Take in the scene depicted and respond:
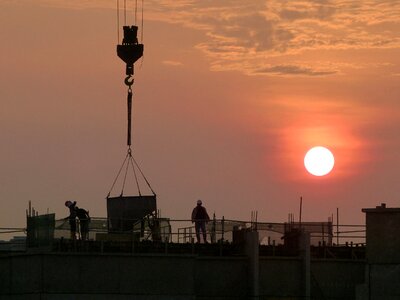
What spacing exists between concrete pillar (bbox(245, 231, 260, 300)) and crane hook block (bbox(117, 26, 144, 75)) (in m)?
9.38

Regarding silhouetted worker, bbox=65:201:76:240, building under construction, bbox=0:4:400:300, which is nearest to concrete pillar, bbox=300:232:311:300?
building under construction, bbox=0:4:400:300

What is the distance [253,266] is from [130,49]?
36.3 feet

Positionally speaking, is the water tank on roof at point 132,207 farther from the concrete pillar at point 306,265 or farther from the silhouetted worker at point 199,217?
the concrete pillar at point 306,265

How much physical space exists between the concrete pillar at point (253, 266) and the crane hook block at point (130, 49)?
938 centimetres

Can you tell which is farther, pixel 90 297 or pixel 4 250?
pixel 4 250

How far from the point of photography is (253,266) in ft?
232

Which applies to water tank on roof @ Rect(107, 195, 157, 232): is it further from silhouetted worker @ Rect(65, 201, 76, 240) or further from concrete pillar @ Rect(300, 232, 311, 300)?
concrete pillar @ Rect(300, 232, 311, 300)

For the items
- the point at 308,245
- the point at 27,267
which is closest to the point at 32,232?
the point at 27,267

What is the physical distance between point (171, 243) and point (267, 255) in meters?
4.64

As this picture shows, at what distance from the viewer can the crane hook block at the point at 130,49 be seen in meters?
70.4

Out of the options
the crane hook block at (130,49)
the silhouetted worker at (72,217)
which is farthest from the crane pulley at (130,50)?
the silhouetted worker at (72,217)

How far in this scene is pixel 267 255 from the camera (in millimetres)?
72375

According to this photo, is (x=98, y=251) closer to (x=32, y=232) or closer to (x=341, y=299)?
(x=32, y=232)

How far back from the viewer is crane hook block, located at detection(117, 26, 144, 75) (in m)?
70.4
